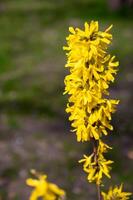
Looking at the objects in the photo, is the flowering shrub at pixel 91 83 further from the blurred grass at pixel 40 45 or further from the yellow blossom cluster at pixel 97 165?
the blurred grass at pixel 40 45

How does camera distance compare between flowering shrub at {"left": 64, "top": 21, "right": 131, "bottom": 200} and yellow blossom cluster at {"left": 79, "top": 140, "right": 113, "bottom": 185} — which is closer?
flowering shrub at {"left": 64, "top": 21, "right": 131, "bottom": 200}

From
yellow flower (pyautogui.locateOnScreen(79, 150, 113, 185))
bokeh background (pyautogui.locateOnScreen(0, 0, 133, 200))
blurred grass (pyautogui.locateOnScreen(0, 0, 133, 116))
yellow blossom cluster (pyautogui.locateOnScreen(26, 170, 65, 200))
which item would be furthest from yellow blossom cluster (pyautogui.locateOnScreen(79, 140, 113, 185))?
blurred grass (pyautogui.locateOnScreen(0, 0, 133, 116))

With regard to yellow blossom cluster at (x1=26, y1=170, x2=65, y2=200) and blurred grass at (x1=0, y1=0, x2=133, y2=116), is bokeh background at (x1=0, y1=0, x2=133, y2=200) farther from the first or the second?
yellow blossom cluster at (x1=26, y1=170, x2=65, y2=200)

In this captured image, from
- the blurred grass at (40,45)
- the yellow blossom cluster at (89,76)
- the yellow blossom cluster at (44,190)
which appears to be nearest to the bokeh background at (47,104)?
the blurred grass at (40,45)

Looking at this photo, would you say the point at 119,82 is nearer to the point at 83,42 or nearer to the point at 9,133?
the point at 9,133

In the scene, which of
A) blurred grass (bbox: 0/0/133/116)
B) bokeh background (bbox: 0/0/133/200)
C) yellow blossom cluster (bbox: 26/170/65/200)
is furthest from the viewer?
blurred grass (bbox: 0/0/133/116)

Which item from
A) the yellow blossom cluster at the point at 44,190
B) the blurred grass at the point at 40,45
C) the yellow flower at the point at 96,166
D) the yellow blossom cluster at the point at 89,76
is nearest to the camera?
the yellow blossom cluster at the point at 44,190

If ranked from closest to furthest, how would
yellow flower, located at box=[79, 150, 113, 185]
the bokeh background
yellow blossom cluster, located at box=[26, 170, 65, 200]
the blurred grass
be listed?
yellow blossom cluster, located at box=[26, 170, 65, 200] → yellow flower, located at box=[79, 150, 113, 185] → the bokeh background → the blurred grass
